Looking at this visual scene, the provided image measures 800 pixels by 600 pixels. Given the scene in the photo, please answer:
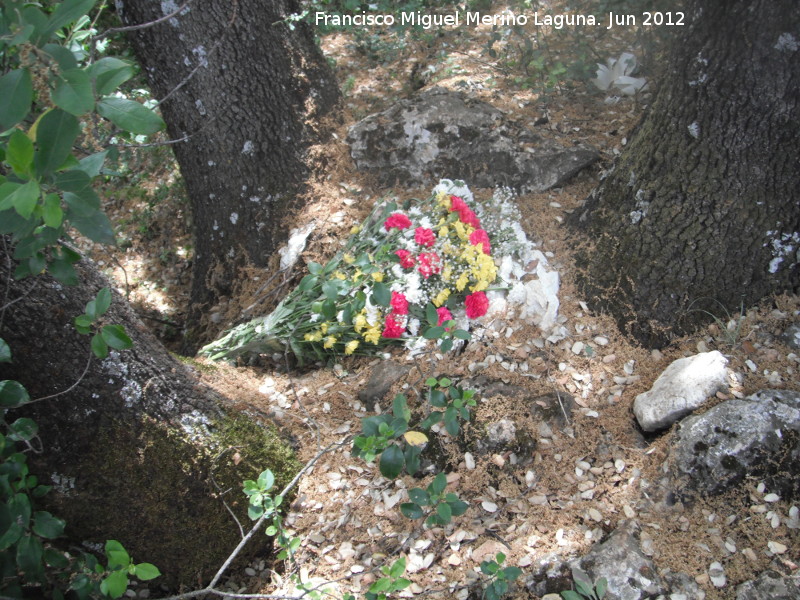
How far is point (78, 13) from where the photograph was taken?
1.14 metres

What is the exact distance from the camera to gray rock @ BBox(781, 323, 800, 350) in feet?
7.81

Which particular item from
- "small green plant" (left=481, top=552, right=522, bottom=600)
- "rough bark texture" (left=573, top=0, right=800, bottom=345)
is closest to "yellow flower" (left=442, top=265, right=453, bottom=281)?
"rough bark texture" (left=573, top=0, right=800, bottom=345)

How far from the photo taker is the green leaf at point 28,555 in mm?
1440

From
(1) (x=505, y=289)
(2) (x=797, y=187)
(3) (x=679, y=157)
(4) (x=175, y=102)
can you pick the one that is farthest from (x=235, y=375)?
(2) (x=797, y=187)

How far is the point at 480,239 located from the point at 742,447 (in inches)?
55.2

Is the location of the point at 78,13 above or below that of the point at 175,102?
above

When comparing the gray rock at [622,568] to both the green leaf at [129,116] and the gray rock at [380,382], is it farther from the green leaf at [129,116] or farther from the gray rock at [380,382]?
the green leaf at [129,116]

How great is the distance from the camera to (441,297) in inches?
110

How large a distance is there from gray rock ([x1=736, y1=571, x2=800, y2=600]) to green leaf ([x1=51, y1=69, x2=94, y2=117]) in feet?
7.50

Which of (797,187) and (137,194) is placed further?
(137,194)

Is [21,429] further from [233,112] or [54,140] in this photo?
[233,112]

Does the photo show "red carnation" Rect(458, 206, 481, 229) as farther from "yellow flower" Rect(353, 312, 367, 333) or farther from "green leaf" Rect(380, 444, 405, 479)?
"green leaf" Rect(380, 444, 405, 479)

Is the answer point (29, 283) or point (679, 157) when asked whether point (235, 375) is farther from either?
point (679, 157)

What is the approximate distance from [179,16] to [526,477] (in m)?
2.95
